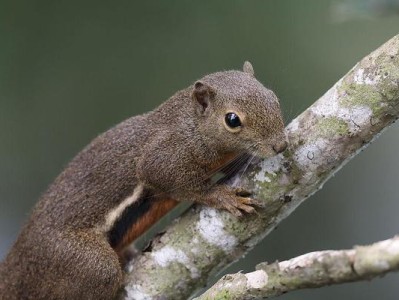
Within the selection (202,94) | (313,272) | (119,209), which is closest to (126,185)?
(119,209)

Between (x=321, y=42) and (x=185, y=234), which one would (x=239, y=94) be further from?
Result: (x=321, y=42)

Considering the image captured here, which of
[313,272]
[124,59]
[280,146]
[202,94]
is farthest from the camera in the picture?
[124,59]

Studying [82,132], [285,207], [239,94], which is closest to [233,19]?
[82,132]

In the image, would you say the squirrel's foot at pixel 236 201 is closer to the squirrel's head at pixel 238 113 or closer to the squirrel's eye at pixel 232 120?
the squirrel's head at pixel 238 113

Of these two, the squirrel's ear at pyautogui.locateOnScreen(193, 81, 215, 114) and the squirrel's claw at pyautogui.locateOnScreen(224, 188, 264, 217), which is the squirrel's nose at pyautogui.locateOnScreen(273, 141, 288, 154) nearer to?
the squirrel's claw at pyautogui.locateOnScreen(224, 188, 264, 217)

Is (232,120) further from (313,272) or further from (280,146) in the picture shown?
(313,272)

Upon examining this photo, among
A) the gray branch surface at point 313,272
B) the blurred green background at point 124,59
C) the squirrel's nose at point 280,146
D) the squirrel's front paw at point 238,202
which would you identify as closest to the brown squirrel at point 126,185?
the squirrel's front paw at point 238,202
